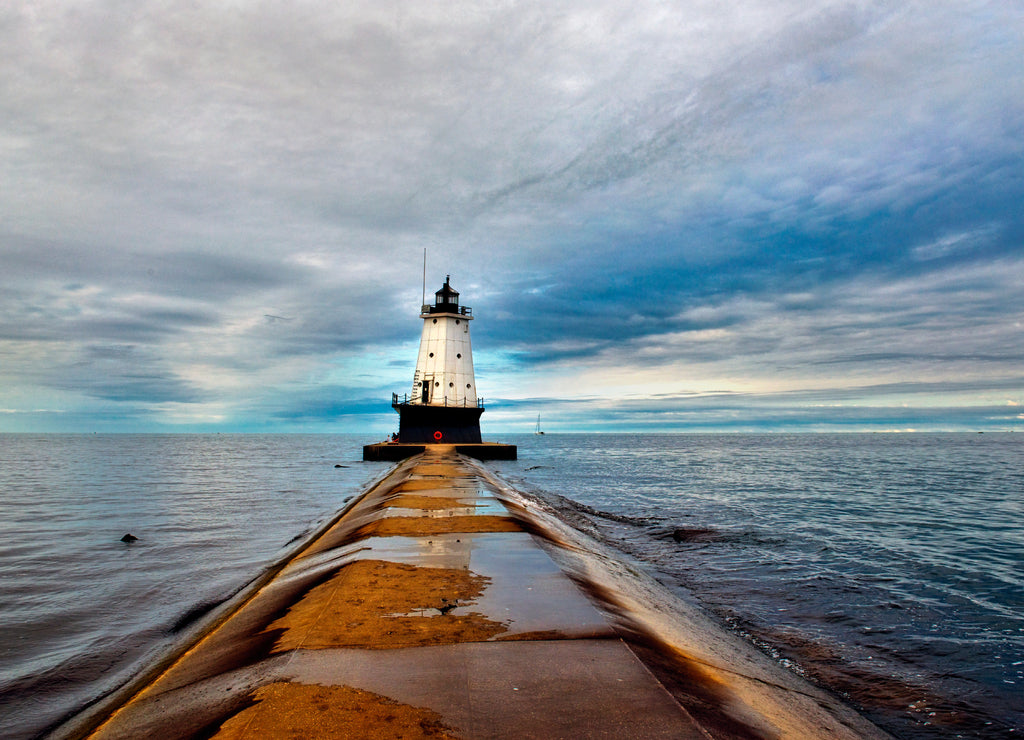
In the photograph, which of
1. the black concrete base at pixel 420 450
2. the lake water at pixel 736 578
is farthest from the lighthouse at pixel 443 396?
the lake water at pixel 736 578

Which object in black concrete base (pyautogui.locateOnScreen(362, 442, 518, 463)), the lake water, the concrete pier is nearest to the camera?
the concrete pier

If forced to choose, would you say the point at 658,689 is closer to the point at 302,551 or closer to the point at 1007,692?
the point at 1007,692

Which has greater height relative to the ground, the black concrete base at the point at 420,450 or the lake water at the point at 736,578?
the black concrete base at the point at 420,450

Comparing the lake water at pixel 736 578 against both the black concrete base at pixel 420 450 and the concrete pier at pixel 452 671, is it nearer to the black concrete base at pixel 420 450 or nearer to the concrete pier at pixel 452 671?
the concrete pier at pixel 452 671

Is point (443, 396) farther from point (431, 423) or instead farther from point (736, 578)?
point (736, 578)

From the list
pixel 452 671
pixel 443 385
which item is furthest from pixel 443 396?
pixel 452 671

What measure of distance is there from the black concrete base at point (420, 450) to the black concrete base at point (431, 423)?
2.87 feet

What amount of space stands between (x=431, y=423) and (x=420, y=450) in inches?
90.3

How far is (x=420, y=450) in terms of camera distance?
129ft

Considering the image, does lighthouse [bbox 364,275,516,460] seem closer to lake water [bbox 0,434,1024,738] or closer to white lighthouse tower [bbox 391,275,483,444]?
white lighthouse tower [bbox 391,275,483,444]

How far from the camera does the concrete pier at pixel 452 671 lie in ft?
10.5

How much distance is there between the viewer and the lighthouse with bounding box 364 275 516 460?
4091 cm

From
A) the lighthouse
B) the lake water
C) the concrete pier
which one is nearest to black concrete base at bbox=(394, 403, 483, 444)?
the lighthouse

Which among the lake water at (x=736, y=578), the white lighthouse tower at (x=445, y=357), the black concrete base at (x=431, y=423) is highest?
the white lighthouse tower at (x=445, y=357)
